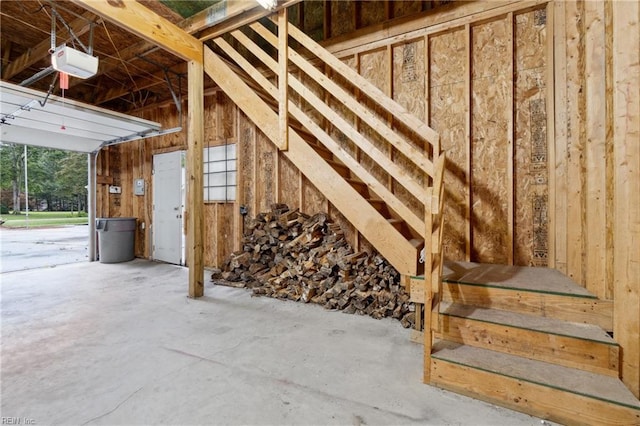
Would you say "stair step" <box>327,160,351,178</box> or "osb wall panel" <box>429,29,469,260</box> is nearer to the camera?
"osb wall panel" <box>429,29,469,260</box>

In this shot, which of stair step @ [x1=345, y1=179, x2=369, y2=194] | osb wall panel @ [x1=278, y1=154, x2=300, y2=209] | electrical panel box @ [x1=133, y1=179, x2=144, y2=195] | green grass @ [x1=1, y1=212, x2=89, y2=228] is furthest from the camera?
green grass @ [x1=1, y1=212, x2=89, y2=228]

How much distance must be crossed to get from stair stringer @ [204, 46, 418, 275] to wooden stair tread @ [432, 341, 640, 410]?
30.2 inches

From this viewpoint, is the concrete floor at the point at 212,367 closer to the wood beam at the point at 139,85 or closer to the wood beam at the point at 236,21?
the wood beam at the point at 236,21

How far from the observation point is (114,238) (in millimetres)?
5840

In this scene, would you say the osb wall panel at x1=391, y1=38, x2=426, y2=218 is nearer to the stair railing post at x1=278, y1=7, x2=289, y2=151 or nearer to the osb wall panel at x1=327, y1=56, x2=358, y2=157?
the osb wall panel at x1=327, y1=56, x2=358, y2=157

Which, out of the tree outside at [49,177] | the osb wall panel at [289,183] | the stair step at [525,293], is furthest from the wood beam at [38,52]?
the tree outside at [49,177]

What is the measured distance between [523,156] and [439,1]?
2.17 m

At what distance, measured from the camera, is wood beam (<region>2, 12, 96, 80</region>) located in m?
3.61

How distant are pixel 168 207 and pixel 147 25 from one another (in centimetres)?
357

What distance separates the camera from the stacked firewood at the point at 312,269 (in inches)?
126

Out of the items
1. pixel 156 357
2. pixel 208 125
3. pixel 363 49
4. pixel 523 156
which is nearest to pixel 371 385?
pixel 156 357

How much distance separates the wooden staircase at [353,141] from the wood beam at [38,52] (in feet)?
5.14

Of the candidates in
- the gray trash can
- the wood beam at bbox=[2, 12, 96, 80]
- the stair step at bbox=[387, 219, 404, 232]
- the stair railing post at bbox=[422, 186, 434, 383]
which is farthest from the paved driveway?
the stair railing post at bbox=[422, 186, 434, 383]

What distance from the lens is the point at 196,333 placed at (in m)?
2.67
